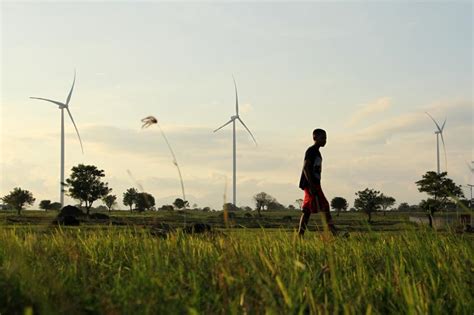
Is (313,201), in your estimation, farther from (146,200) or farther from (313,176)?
(146,200)

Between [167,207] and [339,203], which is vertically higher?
[339,203]

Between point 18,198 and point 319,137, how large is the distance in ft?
225

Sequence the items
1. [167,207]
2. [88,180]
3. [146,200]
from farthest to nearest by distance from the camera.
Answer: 1. [88,180]
2. [167,207]
3. [146,200]

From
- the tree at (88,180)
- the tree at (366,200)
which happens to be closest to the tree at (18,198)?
the tree at (88,180)

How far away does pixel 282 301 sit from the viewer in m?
3.16

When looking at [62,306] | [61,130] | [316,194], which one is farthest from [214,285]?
[61,130]

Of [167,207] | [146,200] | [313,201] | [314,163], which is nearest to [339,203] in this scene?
[314,163]

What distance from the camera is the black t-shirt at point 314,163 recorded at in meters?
11.2

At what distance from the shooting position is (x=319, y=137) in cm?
1129

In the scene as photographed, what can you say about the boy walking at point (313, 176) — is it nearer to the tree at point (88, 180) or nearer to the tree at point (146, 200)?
the tree at point (146, 200)

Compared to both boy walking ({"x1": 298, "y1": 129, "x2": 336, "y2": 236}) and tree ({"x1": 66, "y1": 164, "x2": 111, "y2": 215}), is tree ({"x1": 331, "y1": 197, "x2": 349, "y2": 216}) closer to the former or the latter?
tree ({"x1": 66, "y1": 164, "x2": 111, "y2": 215})

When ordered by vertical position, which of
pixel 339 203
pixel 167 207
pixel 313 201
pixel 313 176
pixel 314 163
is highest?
pixel 339 203

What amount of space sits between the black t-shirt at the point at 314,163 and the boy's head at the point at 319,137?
12 centimetres

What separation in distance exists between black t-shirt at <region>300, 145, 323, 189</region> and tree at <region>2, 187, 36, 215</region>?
6609cm
